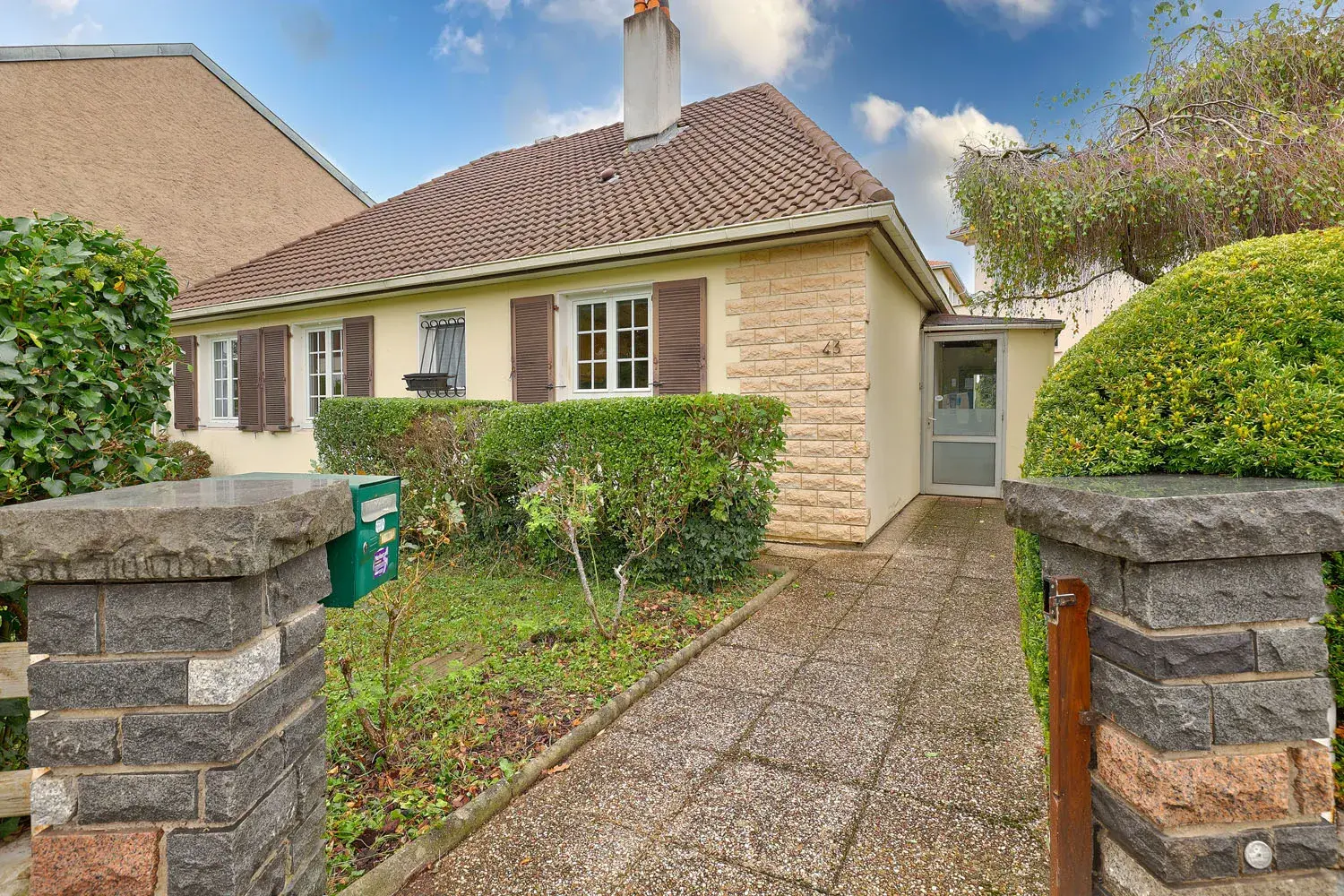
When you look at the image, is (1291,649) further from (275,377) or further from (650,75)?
(275,377)

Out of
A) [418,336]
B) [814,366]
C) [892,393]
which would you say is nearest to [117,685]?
[814,366]

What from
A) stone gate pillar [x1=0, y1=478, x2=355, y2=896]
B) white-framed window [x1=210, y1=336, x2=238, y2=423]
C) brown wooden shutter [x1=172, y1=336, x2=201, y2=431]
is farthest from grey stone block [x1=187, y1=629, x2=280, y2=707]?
brown wooden shutter [x1=172, y1=336, x2=201, y2=431]

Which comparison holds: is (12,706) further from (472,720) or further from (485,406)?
(485,406)

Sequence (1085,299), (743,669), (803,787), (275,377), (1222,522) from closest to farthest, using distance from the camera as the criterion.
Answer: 1. (1222,522)
2. (803,787)
3. (743,669)
4. (1085,299)
5. (275,377)

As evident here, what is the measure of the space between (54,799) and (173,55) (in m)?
19.1

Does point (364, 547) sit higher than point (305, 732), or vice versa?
point (364, 547)

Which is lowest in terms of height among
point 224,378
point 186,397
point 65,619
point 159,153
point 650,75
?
point 65,619

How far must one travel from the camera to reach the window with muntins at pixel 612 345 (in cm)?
745

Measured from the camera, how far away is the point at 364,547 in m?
1.84

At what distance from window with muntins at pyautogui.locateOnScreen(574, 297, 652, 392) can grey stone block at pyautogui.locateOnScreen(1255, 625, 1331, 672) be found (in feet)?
20.5

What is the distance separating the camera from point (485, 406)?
19.6ft

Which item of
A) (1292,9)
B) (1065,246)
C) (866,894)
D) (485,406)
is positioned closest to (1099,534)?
(866,894)

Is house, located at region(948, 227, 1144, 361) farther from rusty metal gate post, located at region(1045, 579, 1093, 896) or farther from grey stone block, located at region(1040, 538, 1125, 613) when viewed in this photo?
rusty metal gate post, located at region(1045, 579, 1093, 896)

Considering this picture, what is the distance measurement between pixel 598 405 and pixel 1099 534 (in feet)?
13.3
